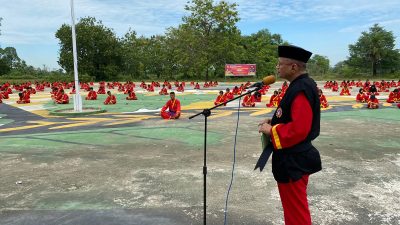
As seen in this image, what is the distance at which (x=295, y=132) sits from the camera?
260 centimetres

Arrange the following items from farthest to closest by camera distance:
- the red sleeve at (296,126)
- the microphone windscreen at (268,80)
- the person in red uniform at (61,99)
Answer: the person in red uniform at (61,99) → the microphone windscreen at (268,80) → the red sleeve at (296,126)

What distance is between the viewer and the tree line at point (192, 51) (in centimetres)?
5032

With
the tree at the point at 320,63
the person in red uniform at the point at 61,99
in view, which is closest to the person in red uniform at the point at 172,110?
the person in red uniform at the point at 61,99

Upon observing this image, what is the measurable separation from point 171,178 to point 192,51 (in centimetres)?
4712

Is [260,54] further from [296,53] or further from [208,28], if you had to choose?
[296,53]

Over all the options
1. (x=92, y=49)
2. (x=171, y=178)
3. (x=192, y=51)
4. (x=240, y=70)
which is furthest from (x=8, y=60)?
(x=171, y=178)

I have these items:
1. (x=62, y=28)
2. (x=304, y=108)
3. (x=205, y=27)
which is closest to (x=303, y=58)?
(x=304, y=108)

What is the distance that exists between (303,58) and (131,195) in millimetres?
3007

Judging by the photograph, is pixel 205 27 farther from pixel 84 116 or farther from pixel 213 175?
pixel 213 175

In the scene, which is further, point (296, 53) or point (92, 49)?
point (92, 49)

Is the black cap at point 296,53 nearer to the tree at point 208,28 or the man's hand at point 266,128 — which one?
the man's hand at point 266,128

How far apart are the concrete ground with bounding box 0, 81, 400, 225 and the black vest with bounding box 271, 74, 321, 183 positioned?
50.7 inches

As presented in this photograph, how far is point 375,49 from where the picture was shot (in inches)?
2184

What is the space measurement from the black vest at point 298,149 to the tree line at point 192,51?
47539mm
